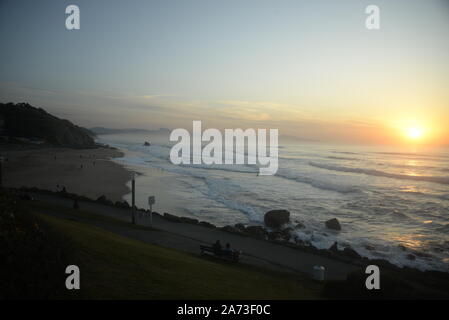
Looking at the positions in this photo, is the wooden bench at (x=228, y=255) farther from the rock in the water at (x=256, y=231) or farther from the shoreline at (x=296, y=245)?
the rock in the water at (x=256, y=231)

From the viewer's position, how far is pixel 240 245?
1720cm

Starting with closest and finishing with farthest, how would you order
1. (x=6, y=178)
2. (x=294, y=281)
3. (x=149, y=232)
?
(x=294, y=281)
(x=149, y=232)
(x=6, y=178)

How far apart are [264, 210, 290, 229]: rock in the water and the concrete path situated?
5.27m

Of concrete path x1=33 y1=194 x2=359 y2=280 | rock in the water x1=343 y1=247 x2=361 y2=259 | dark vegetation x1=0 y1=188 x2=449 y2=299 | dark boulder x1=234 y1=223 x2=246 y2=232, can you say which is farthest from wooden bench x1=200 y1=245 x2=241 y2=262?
dark boulder x1=234 y1=223 x2=246 y2=232

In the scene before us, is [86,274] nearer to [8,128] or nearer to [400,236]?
[400,236]

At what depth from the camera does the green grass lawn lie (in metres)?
7.05

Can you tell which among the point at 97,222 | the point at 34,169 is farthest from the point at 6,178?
the point at 97,222

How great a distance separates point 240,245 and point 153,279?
31.9ft

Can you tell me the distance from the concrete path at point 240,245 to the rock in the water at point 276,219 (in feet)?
17.3

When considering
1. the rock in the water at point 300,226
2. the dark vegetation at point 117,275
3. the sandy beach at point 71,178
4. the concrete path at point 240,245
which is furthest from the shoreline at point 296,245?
the sandy beach at point 71,178

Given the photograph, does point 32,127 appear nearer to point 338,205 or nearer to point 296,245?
point 338,205

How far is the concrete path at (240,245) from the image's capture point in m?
14.5
